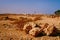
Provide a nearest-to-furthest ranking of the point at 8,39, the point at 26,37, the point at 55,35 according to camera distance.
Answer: the point at 8,39
the point at 26,37
the point at 55,35

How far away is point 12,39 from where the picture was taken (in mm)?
10062

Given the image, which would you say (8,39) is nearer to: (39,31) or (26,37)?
(26,37)

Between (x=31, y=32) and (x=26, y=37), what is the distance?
57 cm

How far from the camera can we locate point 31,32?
11078 mm

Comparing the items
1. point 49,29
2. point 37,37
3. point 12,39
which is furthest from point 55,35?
point 12,39

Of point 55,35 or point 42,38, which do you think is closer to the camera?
point 42,38

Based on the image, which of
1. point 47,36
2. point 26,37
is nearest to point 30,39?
point 26,37

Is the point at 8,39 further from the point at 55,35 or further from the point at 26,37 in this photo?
the point at 55,35

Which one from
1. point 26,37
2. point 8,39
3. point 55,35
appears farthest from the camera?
point 55,35

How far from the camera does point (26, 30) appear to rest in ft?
38.8

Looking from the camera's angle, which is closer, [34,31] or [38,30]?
[34,31]

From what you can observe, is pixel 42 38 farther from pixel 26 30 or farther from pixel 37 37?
pixel 26 30

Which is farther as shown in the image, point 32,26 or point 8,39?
point 32,26

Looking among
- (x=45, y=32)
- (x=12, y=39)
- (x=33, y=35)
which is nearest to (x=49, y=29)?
(x=45, y=32)
